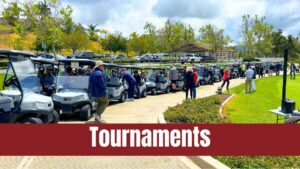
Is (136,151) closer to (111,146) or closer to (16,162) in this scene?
(111,146)

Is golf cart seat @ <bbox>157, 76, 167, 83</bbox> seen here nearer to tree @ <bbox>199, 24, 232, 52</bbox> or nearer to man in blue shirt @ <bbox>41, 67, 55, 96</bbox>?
man in blue shirt @ <bbox>41, 67, 55, 96</bbox>

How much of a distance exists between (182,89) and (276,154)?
21.0 meters

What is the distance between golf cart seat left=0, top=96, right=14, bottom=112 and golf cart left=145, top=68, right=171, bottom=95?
15.8 meters

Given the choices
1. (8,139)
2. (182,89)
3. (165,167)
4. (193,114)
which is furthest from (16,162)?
(182,89)

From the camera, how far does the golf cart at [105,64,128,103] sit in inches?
706

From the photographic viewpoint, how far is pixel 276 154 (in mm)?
7484

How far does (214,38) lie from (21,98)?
80442mm

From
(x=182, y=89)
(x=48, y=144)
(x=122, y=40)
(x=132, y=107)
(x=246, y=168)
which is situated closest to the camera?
(x=246, y=168)

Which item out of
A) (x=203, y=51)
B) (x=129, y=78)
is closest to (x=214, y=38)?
(x=203, y=51)

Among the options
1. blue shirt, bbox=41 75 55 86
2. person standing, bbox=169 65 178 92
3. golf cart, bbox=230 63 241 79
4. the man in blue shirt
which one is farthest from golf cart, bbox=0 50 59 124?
golf cart, bbox=230 63 241 79

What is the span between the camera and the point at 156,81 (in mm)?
25219

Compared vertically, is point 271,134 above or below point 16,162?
above

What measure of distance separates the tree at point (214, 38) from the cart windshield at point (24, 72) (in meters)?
79.2

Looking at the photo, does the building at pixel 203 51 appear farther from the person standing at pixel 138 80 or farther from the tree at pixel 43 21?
the person standing at pixel 138 80
